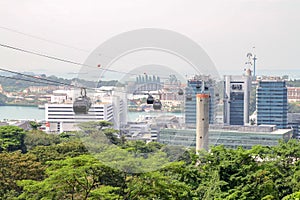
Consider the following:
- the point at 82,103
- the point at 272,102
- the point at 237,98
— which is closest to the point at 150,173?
the point at 82,103

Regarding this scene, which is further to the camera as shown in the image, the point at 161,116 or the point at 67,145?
the point at 67,145

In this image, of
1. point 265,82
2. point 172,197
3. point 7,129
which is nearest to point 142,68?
point 172,197

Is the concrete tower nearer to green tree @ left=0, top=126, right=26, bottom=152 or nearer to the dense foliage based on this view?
the dense foliage

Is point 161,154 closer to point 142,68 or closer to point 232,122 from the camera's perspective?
point 142,68

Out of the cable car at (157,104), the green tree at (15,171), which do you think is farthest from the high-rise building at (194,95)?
the green tree at (15,171)

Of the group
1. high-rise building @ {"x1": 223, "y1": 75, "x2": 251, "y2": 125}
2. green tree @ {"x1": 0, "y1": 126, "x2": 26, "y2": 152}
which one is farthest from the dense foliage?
high-rise building @ {"x1": 223, "y1": 75, "x2": 251, "y2": 125}
